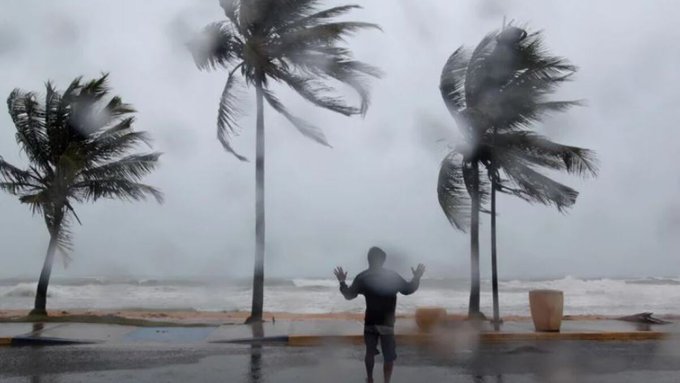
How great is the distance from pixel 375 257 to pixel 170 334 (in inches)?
305

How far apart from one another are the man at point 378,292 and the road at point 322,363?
1563 mm

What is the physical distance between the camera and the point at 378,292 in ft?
25.4

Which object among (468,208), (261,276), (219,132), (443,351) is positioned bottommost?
(443,351)

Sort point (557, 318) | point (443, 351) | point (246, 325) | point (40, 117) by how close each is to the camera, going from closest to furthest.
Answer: point (443, 351)
point (557, 318)
point (246, 325)
point (40, 117)

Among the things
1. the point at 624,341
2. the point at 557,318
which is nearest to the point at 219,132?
the point at 557,318

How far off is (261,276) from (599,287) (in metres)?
29.8

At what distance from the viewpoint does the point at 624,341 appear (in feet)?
45.8

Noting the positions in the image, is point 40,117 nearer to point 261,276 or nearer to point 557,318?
point 261,276

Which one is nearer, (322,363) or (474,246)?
(322,363)

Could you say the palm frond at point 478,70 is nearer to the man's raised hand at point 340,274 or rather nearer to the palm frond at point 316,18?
the palm frond at point 316,18

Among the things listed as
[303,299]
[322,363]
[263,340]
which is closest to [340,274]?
[322,363]

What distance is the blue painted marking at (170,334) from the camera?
13625 mm

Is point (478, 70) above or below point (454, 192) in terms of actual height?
above

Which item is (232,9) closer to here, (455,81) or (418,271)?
(455,81)
